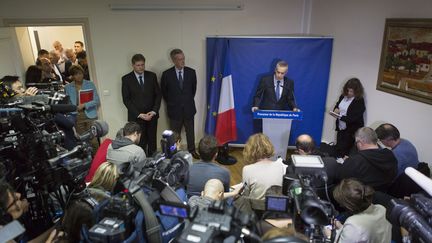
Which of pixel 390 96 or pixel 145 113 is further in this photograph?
pixel 145 113

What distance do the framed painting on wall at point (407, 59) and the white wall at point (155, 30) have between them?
165 centimetres

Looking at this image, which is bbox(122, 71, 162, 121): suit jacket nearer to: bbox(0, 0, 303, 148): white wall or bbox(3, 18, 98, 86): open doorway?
bbox(0, 0, 303, 148): white wall

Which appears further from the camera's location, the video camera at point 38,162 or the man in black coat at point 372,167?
the man in black coat at point 372,167

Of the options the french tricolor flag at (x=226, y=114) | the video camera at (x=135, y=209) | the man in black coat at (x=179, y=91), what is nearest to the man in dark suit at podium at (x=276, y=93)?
the french tricolor flag at (x=226, y=114)

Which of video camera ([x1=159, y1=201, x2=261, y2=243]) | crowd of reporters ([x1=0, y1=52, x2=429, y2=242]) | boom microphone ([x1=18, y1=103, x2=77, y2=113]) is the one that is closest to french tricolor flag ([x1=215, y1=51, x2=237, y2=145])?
crowd of reporters ([x1=0, y1=52, x2=429, y2=242])

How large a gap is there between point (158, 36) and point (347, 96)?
2.73 metres

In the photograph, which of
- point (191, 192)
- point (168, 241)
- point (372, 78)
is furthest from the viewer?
point (372, 78)

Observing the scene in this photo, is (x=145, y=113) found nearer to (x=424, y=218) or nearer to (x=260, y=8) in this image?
(x=260, y=8)

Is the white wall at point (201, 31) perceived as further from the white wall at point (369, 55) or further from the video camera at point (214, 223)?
the video camera at point (214, 223)

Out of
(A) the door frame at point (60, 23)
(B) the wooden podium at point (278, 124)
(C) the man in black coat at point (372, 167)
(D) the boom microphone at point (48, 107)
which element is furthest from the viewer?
(A) the door frame at point (60, 23)

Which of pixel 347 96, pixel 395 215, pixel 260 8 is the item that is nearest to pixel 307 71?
pixel 347 96

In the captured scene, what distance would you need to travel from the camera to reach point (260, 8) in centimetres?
452

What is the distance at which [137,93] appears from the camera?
411cm

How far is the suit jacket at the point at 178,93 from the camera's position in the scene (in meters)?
4.21
